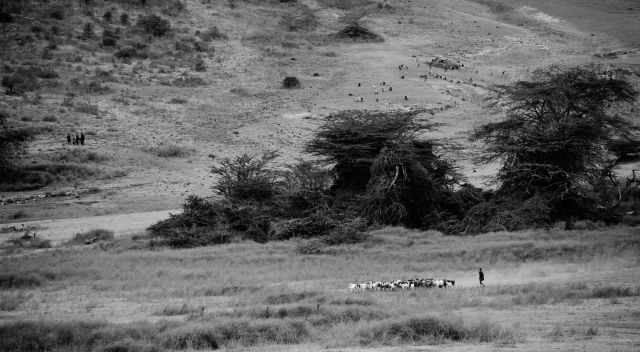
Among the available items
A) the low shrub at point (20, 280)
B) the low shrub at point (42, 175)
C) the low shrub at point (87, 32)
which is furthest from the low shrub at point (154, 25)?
the low shrub at point (20, 280)

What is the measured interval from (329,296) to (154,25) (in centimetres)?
5595

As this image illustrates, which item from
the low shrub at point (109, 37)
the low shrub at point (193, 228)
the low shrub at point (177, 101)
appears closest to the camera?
the low shrub at point (193, 228)

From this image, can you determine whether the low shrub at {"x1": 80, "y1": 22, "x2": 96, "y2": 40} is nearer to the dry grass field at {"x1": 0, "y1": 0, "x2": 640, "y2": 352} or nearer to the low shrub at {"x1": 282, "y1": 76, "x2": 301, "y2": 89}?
the dry grass field at {"x1": 0, "y1": 0, "x2": 640, "y2": 352}

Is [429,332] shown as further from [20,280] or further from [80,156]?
[80,156]

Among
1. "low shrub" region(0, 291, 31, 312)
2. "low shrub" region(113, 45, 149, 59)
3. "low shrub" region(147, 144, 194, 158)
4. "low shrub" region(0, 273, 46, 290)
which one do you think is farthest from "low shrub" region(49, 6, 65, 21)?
"low shrub" region(0, 291, 31, 312)

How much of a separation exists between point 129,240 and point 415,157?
1180cm

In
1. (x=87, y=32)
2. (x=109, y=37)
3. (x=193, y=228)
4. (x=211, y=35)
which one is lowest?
(x=193, y=228)

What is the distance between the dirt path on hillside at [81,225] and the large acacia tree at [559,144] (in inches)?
584

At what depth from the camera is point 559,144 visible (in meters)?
28.0

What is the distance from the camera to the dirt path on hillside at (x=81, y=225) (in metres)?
28.6

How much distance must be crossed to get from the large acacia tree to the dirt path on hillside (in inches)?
584

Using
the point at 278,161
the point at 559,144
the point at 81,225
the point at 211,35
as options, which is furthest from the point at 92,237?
the point at 211,35

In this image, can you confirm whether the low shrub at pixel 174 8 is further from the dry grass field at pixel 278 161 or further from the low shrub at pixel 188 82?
the low shrub at pixel 188 82

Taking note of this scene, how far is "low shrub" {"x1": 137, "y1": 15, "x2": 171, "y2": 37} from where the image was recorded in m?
67.9
